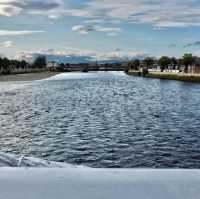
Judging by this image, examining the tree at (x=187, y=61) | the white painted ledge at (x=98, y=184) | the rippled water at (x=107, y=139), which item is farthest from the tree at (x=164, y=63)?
the white painted ledge at (x=98, y=184)

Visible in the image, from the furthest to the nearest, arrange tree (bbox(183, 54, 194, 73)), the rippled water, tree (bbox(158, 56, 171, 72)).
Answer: tree (bbox(158, 56, 171, 72)), tree (bbox(183, 54, 194, 73)), the rippled water

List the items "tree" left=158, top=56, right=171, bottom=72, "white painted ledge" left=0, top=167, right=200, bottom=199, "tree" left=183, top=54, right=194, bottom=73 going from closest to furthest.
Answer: "white painted ledge" left=0, top=167, right=200, bottom=199, "tree" left=183, top=54, right=194, bottom=73, "tree" left=158, top=56, right=171, bottom=72

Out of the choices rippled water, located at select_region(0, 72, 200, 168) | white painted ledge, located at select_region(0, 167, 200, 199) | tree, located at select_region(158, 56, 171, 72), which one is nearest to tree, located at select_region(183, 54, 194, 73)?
tree, located at select_region(158, 56, 171, 72)

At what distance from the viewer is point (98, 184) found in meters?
3.09

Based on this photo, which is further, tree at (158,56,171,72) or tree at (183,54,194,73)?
tree at (158,56,171,72)

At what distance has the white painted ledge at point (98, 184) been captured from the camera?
2.90m

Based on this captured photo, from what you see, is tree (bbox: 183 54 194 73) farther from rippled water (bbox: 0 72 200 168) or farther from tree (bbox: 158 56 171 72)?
rippled water (bbox: 0 72 200 168)

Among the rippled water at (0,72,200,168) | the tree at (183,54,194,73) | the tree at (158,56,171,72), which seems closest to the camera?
the rippled water at (0,72,200,168)

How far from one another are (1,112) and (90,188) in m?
25.8

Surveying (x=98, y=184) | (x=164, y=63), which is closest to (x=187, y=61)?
(x=164, y=63)

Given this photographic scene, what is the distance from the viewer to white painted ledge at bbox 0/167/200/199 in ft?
9.51

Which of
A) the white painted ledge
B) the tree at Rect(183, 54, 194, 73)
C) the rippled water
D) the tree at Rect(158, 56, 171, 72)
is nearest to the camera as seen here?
the white painted ledge

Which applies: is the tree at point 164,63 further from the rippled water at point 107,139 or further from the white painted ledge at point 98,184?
the white painted ledge at point 98,184

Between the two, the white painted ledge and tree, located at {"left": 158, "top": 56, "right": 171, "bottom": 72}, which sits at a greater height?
the white painted ledge
